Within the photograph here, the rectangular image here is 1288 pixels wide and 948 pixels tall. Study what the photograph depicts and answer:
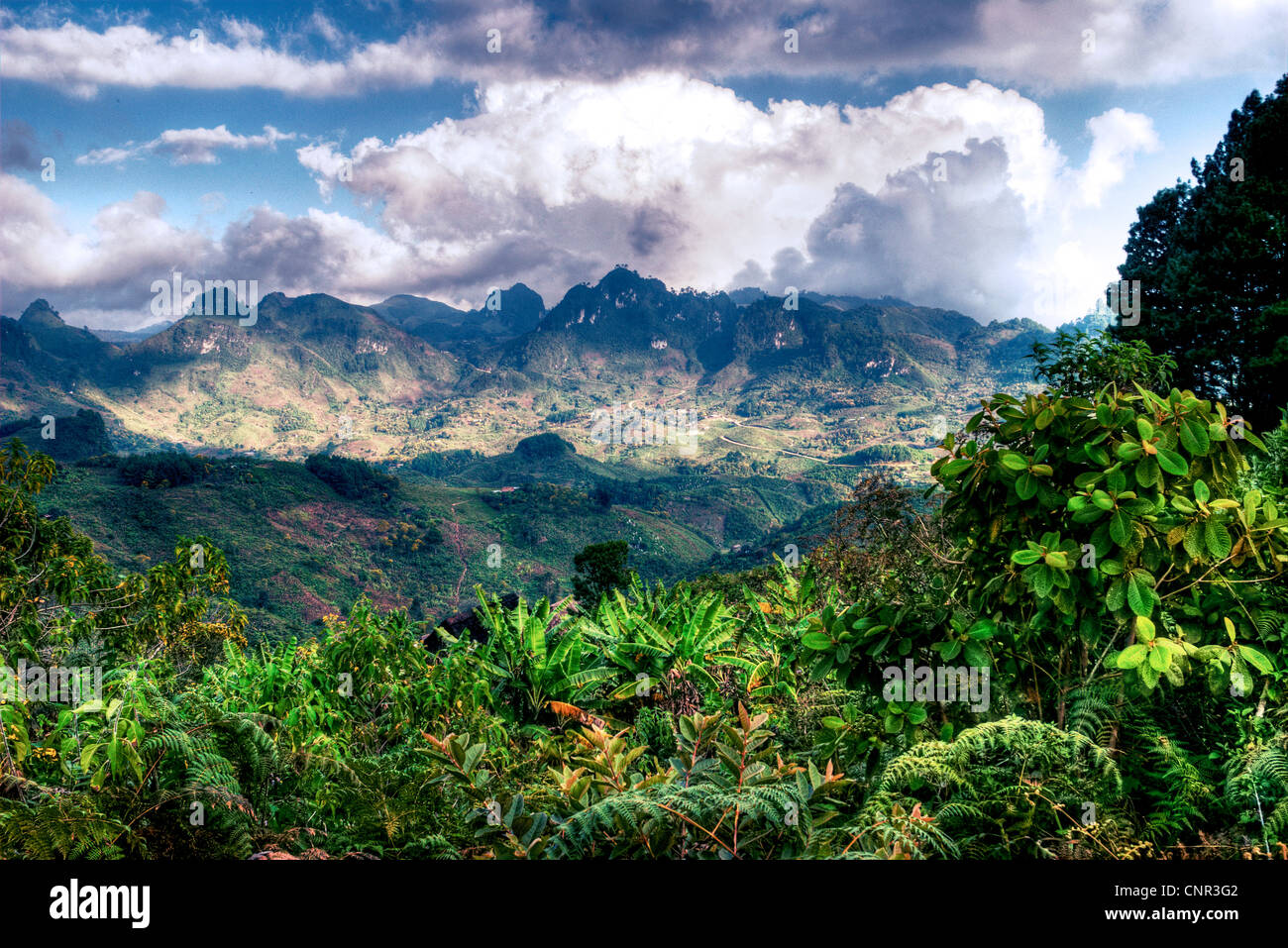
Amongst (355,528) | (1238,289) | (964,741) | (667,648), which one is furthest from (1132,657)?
(355,528)

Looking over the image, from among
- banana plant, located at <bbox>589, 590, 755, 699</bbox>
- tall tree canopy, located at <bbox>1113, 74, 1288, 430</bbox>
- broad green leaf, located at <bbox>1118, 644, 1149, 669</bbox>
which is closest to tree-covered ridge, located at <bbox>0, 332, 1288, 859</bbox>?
broad green leaf, located at <bbox>1118, 644, 1149, 669</bbox>

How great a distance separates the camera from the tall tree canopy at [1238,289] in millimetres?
14617

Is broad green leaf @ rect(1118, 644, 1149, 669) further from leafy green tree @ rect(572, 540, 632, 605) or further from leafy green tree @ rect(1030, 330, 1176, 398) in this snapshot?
leafy green tree @ rect(572, 540, 632, 605)

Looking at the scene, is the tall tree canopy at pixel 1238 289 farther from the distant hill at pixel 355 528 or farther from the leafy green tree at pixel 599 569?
the distant hill at pixel 355 528

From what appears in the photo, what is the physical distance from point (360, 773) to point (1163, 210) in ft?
88.8

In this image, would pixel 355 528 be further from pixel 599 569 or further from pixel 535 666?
pixel 535 666

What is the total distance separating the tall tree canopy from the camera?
14617 millimetres

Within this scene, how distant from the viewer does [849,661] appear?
2.32 metres

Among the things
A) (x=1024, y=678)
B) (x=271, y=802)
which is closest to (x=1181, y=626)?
(x=1024, y=678)

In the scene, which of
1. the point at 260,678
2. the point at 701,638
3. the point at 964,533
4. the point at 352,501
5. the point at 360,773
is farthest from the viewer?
the point at 352,501

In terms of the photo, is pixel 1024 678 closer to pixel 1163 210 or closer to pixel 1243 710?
pixel 1243 710

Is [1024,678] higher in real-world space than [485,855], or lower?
higher

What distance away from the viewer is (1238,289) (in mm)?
15891

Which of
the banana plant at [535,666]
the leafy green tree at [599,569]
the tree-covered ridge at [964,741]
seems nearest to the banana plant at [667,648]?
the banana plant at [535,666]
